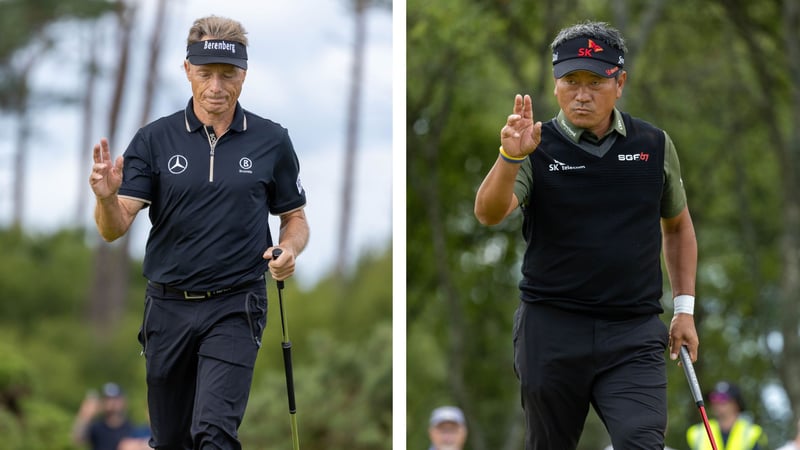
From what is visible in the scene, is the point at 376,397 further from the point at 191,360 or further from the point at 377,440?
the point at 191,360

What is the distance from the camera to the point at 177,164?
19.9 feet

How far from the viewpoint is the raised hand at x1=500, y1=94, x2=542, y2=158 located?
537cm

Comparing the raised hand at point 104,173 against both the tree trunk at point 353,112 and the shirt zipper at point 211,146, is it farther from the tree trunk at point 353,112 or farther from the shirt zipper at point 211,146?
the tree trunk at point 353,112

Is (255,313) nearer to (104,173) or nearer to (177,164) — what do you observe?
(177,164)

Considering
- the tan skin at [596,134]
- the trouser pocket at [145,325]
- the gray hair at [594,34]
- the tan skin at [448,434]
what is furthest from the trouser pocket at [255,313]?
the tan skin at [448,434]

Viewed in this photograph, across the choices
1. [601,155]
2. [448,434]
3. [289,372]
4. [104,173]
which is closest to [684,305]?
[601,155]

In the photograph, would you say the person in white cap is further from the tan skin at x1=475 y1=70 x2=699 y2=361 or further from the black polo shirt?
the black polo shirt

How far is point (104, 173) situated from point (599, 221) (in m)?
2.07

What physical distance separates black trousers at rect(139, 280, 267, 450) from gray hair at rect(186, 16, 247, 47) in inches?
43.3

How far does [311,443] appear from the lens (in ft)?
52.0

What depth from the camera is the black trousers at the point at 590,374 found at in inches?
224

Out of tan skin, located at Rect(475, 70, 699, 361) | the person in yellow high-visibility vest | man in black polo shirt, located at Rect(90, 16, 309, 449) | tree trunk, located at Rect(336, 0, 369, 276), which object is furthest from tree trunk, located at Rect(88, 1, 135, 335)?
tan skin, located at Rect(475, 70, 699, 361)

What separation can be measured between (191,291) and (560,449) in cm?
175

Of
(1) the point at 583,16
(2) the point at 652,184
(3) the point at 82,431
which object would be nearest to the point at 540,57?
(1) the point at 583,16
